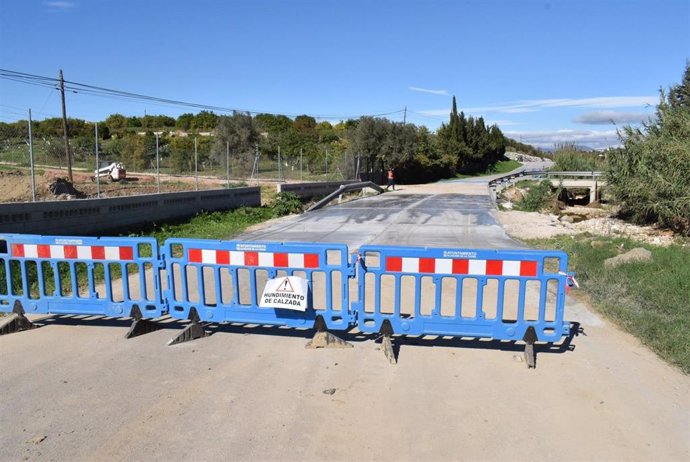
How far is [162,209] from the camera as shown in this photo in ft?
51.5

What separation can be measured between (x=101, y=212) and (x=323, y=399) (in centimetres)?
1047

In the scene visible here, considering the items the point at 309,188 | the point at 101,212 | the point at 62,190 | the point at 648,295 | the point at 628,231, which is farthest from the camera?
the point at 309,188

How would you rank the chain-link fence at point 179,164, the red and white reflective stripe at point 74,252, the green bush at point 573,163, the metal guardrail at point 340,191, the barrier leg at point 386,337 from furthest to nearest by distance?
the green bush at point 573,163 → the chain-link fence at point 179,164 → the metal guardrail at point 340,191 → the red and white reflective stripe at point 74,252 → the barrier leg at point 386,337

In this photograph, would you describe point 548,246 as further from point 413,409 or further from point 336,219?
point 413,409

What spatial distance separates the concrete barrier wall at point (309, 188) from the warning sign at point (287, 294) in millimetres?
17014

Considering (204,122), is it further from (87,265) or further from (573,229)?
(87,265)

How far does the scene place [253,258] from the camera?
5.80m

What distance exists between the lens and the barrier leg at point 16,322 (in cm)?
600

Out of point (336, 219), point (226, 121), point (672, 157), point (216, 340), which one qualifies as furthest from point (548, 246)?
point (226, 121)

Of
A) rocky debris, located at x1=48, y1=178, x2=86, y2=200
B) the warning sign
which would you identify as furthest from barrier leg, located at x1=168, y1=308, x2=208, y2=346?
rocky debris, located at x1=48, y1=178, x2=86, y2=200

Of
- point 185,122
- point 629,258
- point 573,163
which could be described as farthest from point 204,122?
point 629,258

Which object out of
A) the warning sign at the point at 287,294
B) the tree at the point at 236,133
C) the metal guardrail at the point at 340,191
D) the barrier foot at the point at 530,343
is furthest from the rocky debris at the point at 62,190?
the tree at the point at 236,133

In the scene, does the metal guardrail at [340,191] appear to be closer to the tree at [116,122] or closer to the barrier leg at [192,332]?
the barrier leg at [192,332]

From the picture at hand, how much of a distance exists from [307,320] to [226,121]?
45.8 m
